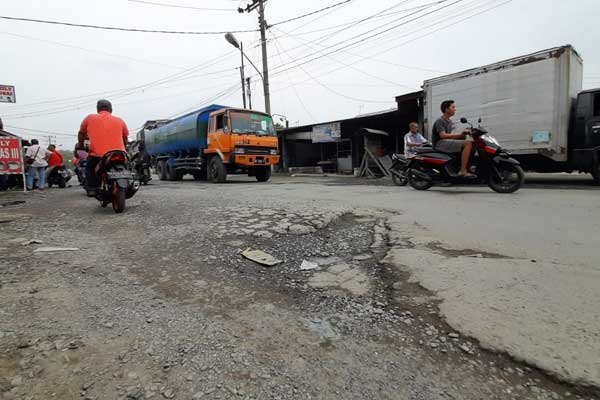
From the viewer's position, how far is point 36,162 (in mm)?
8992

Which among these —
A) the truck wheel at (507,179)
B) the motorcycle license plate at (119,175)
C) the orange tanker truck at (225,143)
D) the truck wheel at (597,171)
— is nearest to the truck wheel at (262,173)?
the orange tanker truck at (225,143)

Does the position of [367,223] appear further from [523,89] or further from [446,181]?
[523,89]

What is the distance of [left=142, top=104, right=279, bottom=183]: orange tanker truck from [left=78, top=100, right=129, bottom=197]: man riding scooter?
5226 mm

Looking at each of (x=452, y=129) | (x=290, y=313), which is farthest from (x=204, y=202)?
(x=452, y=129)

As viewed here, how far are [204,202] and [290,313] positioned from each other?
3.75 meters

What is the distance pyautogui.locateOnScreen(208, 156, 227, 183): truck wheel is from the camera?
10745 mm

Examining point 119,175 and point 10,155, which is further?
point 10,155

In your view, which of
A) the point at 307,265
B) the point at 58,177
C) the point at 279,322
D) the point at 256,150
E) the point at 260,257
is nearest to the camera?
the point at 279,322

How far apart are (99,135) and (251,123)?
6.40 m

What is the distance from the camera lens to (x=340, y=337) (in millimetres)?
1556

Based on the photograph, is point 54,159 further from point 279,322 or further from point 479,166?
point 479,166

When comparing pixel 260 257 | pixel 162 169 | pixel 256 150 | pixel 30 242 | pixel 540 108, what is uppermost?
pixel 540 108

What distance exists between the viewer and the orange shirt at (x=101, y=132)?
4.68m

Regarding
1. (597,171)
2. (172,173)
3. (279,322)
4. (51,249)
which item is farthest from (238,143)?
(597,171)
